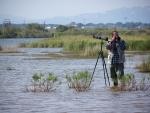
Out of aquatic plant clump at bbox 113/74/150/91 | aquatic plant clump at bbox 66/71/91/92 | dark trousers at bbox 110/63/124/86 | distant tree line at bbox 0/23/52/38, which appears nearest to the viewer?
aquatic plant clump at bbox 113/74/150/91

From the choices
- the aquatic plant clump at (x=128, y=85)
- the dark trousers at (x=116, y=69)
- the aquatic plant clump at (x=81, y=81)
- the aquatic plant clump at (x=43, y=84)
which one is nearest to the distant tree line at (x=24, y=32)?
the aquatic plant clump at (x=43, y=84)

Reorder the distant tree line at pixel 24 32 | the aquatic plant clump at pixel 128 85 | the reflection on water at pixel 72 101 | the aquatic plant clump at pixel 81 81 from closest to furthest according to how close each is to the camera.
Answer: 1. the reflection on water at pixel 72 101
2. the aquatic plant clump at pixel 128 85
3. the aquatic plant clump at pixel 81 81
4. the distant tree line at pixel 24 32

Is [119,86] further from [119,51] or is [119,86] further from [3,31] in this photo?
[3,31]

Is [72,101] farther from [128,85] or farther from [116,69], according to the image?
[116,69]

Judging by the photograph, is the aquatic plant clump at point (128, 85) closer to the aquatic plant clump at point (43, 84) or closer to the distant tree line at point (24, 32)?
the aquatic plant clump at point (43, 84)

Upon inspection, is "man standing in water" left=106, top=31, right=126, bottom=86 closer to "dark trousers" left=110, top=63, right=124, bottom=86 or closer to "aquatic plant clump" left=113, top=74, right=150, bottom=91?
"dark trousers" left=110, top=63, right=124, bottom=86

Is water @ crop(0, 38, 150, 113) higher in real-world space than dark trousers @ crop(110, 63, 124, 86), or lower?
lower

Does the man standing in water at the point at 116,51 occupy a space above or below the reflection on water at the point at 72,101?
above

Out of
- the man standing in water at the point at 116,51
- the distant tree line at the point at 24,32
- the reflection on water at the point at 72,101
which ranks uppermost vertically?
the man standing in water at the point at 116,51

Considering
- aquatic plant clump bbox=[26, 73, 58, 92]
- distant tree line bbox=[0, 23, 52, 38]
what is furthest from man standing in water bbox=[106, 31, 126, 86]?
distant tree line bbox=[0, 23, 52, 38]

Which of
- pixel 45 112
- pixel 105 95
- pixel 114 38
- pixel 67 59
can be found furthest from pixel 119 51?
pixel 67 59

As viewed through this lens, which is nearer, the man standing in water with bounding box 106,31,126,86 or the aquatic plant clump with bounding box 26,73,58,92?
the aquatic plant clump with bounding box 26,73,58,92

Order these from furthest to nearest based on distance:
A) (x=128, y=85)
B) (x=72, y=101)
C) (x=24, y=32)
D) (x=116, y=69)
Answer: (x=24, y=32) < (x=116, y=69) < (x=128, y=85) < (x=72, y=101)

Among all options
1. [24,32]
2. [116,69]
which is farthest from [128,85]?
[24,32]
